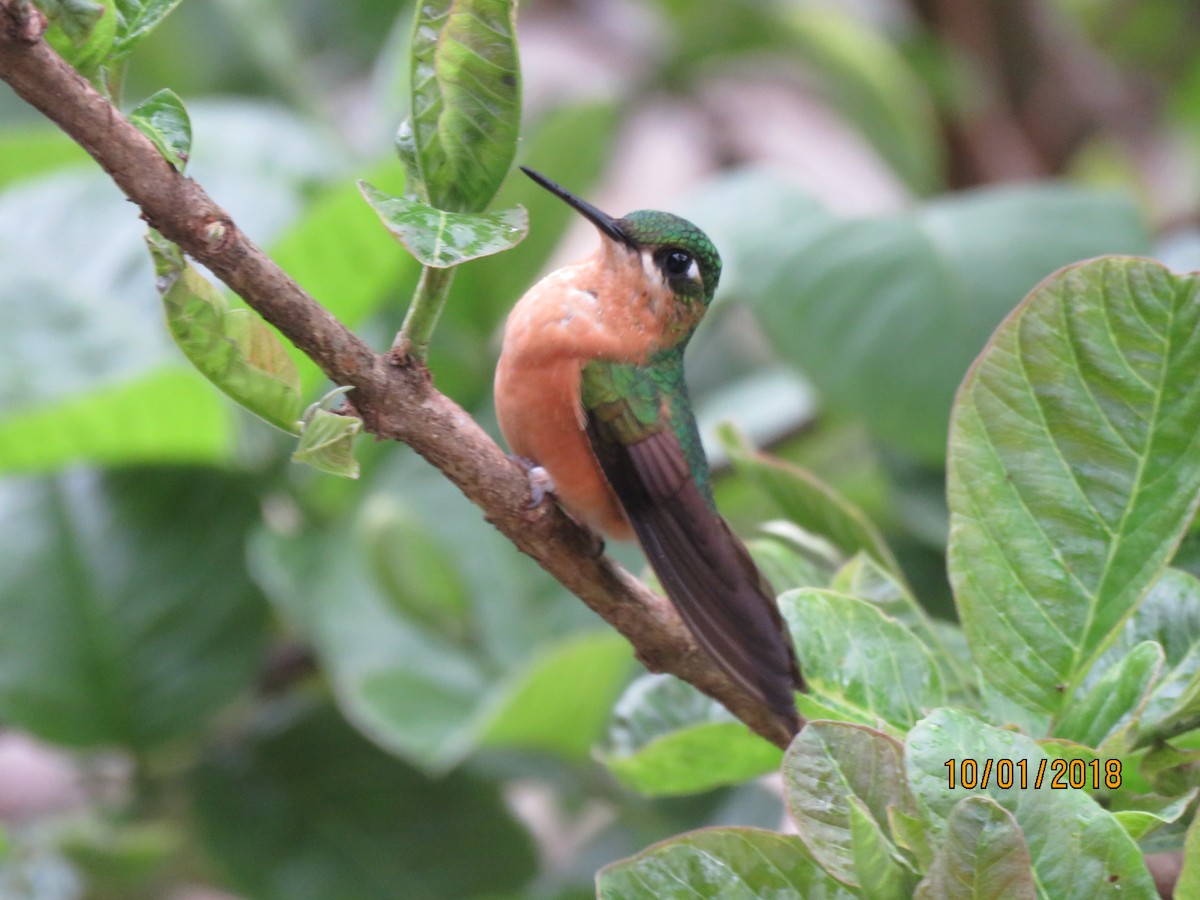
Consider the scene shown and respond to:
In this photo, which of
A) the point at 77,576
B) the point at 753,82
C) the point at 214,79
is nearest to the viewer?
the point at 77,576

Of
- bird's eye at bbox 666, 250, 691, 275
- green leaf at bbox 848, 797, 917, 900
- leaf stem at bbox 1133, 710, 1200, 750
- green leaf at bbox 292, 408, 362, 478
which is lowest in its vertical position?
green leaf at bbox 848, 797, 917, 900

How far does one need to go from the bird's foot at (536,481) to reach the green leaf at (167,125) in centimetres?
30

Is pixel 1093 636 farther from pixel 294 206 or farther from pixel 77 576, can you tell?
pixel 294 206

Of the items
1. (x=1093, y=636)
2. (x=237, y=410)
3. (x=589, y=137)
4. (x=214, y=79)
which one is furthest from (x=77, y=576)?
(x=214, y=79)

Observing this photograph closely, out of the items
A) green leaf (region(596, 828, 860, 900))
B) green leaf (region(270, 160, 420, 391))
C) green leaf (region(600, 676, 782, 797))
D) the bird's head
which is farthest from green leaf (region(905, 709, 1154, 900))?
green leaf (region(270, 160, 420, 391))

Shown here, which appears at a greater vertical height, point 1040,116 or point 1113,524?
point 1040,116

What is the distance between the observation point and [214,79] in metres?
3.42

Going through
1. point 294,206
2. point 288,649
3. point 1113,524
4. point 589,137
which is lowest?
point 288,649

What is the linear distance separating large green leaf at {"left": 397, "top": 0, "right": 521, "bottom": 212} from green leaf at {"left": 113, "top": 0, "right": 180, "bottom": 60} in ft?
0.47

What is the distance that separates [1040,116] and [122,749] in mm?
3248

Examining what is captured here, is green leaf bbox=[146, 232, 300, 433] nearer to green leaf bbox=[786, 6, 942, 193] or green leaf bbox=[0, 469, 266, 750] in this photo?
green leaf bbox=[0, 469, 266, 750]

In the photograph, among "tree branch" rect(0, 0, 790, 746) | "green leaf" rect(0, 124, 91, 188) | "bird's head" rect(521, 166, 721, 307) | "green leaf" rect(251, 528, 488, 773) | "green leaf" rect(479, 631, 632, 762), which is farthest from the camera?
"green leaf" rect(0, 124, 91, 188)

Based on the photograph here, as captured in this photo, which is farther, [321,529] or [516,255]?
[516,255]

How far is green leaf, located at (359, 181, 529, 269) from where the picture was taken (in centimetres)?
61
